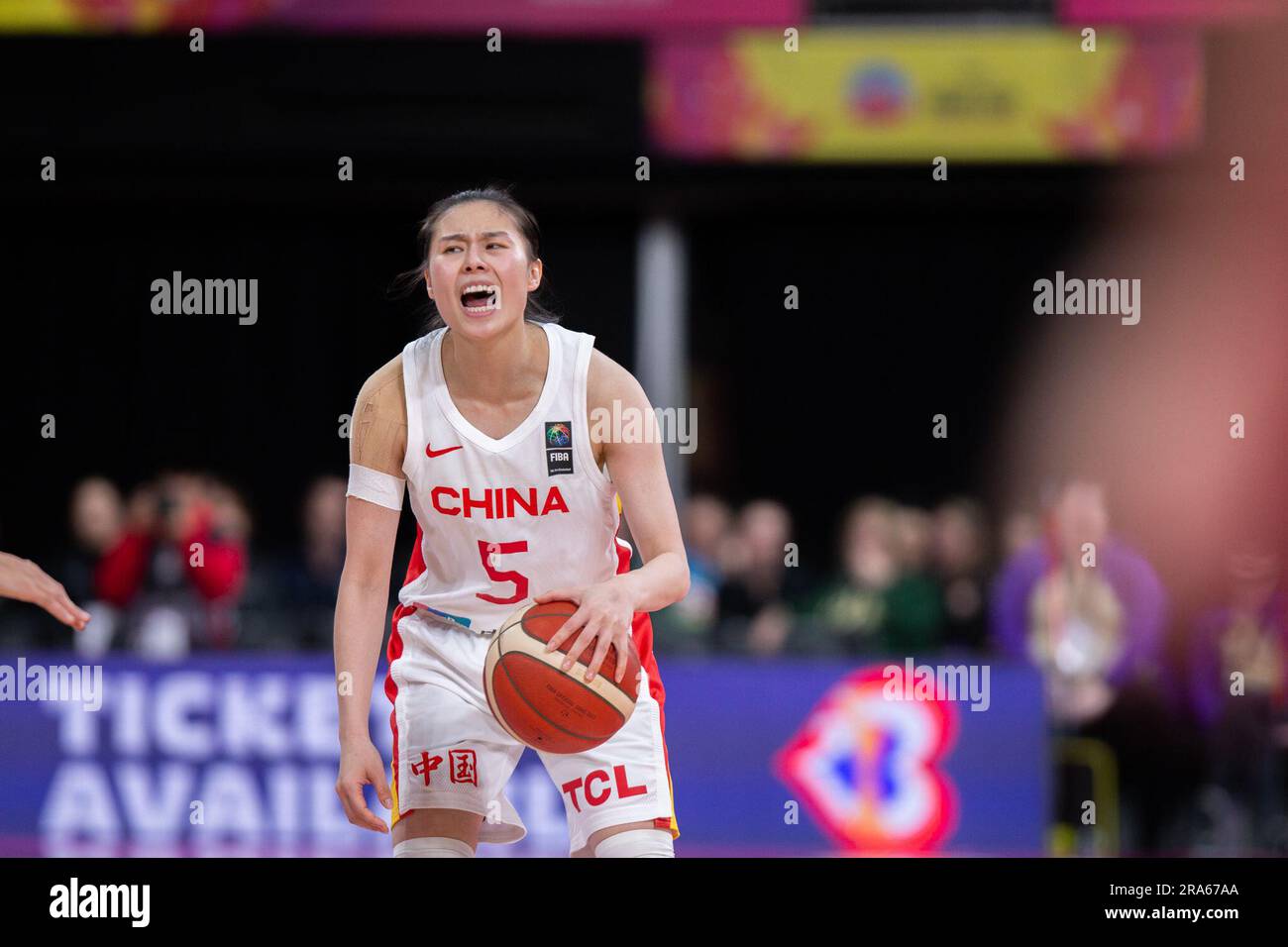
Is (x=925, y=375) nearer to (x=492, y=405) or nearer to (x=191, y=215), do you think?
(x=191, y=215)

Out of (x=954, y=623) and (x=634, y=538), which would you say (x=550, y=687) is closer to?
(x=634, y=538)

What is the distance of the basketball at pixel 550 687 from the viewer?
13.0 ft

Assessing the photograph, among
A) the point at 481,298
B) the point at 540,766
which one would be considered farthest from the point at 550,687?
the point at 540,766

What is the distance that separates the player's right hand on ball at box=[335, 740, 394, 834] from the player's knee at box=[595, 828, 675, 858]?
574mm

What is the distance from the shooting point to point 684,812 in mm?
7109

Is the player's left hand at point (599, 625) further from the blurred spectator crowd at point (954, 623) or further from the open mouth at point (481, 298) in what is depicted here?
the blurred spectator crowd at point (954, 623)

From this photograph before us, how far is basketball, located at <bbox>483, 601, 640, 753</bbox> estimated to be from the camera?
3.95 metres

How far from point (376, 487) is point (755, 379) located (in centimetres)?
654

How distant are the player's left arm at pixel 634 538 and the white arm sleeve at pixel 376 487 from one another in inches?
19.5

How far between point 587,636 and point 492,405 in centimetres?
75

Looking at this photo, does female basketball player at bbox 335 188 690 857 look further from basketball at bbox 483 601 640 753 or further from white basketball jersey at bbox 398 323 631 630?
basketball at bbox 483 601 640 753

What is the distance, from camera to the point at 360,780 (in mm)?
4043

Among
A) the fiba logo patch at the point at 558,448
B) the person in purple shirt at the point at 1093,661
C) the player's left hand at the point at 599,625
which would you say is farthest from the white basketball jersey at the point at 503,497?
the person in purple shirt at the point at 1093,661

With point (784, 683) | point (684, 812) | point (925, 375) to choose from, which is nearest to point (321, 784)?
point (684, 812)
